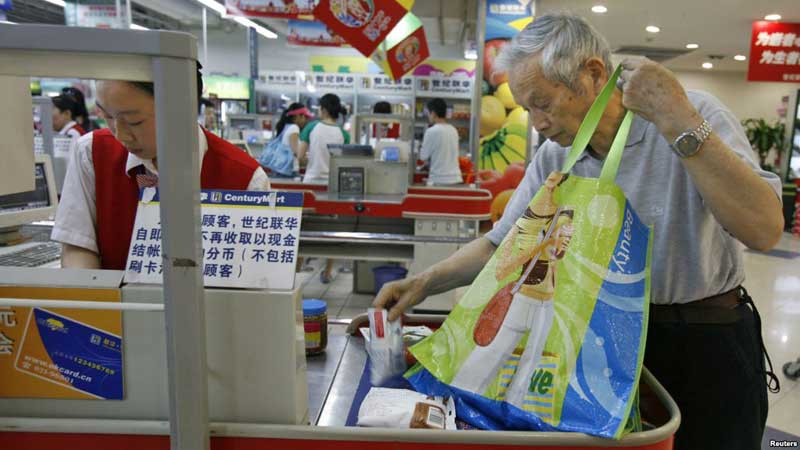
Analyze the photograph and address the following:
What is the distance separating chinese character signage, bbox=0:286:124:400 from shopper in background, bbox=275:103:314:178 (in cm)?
614

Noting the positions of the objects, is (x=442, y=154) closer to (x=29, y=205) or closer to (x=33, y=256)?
(x=29, y=205)

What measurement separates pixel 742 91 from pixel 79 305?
60.9 feet

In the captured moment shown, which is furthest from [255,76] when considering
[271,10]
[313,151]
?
[313,151]

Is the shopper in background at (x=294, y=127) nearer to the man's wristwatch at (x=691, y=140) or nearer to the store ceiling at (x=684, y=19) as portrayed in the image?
the store ceiling at (x=684, y=19)

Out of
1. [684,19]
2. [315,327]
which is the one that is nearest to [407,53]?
[684,19]

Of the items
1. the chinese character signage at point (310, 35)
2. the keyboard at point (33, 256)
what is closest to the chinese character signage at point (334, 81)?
the chinese character signage at point (310, 35)

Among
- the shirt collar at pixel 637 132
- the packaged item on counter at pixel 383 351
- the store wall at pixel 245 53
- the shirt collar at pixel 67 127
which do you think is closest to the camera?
the packaged item on counter at pixel 383 351

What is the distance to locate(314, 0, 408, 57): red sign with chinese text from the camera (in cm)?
575

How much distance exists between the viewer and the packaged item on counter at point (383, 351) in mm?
1236

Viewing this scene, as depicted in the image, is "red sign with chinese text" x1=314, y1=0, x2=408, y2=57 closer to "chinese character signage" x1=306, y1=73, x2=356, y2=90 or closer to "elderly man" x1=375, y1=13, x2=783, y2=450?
"elderly man" x1=375, y1=13, x2=783, y2=450

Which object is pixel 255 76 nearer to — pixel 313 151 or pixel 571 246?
pixel 313 151

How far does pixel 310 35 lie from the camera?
10500 millimetres

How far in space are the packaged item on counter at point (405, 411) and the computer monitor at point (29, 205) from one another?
1886mm

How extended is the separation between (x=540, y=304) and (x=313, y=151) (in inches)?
217
